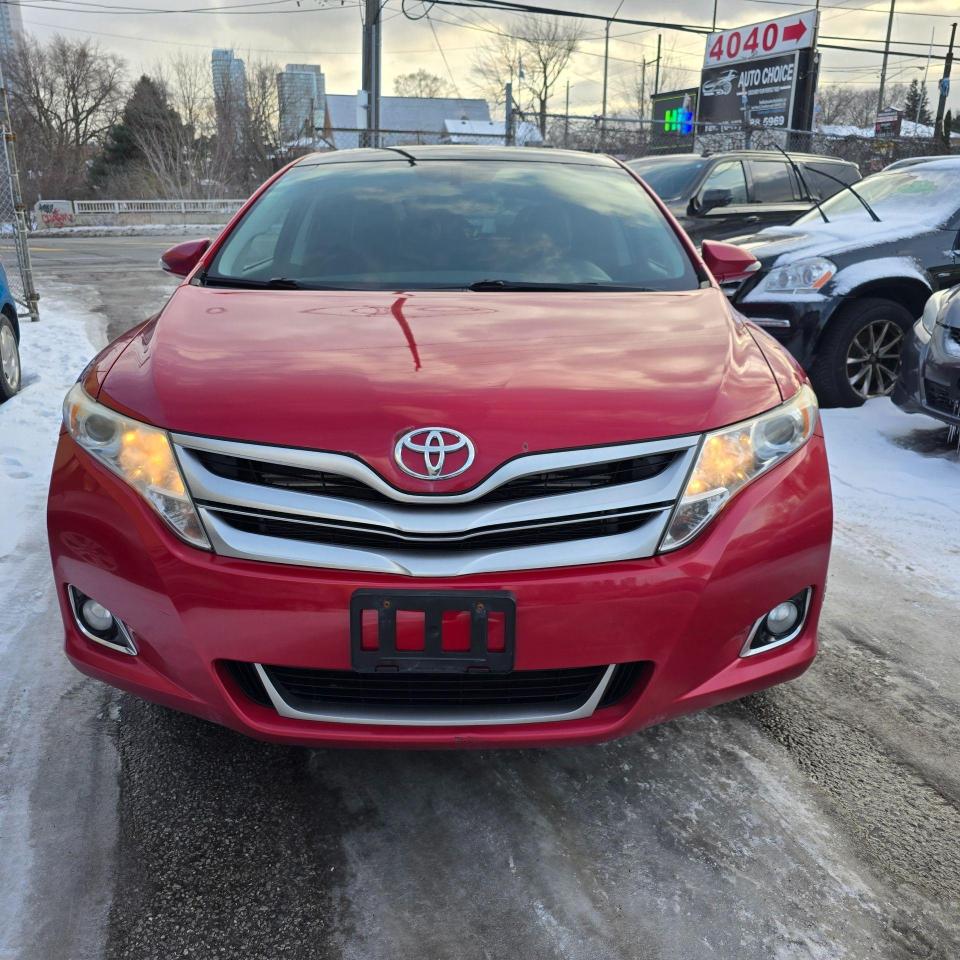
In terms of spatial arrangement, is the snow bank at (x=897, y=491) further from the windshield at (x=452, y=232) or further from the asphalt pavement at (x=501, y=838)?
the windshield at (x=452, y=232)

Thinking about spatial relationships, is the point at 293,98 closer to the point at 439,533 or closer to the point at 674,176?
the point at 674,176

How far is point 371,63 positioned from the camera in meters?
17.8

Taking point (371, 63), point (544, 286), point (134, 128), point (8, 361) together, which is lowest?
point (8, 361)

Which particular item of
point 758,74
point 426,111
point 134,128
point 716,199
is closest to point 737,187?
point 716,199

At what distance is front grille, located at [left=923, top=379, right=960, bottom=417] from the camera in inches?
183

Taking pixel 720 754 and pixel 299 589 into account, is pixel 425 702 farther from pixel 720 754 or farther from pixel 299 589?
pixel 720 754

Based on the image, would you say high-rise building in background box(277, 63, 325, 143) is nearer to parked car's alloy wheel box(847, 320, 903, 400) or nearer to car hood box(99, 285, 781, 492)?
parked car's alloy wheel box(847, 320, 903, 400)

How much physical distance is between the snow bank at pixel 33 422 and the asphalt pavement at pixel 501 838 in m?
1.36

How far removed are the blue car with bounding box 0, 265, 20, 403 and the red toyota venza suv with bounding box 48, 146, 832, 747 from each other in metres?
4.21

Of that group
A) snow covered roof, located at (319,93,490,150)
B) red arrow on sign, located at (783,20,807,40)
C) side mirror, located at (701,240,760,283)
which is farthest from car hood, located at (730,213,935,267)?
snow covered roof, located at (319,93,490,150)

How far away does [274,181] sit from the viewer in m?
3.50

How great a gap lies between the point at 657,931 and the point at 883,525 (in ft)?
9.16

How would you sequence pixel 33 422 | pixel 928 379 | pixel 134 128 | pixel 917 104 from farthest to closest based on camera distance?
pixel 917 104, pixel 134 128, pixel 33 422, pixel 928 379

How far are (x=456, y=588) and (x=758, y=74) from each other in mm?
26487
